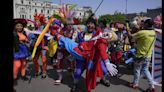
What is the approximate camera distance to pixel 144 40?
208 inches

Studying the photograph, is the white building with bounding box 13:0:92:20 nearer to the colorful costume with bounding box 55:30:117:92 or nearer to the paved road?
the paved road

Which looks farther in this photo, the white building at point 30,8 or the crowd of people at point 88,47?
the white building at point 30,8

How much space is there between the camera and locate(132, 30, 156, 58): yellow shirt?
5.22 meters

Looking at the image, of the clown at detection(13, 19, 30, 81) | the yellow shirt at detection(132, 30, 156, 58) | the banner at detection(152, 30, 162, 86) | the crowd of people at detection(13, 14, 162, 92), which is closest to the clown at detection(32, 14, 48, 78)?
the crowd of people at detection(13, 14, 162, 92)

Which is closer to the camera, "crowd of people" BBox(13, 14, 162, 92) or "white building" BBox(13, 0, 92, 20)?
"crowd of people" BBox(13, 14, 162, 92)

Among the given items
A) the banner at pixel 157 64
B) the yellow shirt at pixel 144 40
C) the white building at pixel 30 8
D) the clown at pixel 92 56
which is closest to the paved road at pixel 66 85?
the clown at pixel 92 56

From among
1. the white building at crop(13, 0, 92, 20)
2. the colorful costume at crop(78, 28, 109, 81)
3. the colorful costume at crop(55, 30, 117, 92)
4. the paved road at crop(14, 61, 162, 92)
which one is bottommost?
the paved road at crop(14, 61, 162, 92)

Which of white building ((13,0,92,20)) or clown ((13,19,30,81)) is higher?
white building ((13,0,92,20))

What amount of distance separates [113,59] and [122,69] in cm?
99

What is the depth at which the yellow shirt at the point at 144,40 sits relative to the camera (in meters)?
5.22

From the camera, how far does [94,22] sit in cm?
544

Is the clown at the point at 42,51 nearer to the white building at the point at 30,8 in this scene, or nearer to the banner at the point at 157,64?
the banner at the point at 157,64
